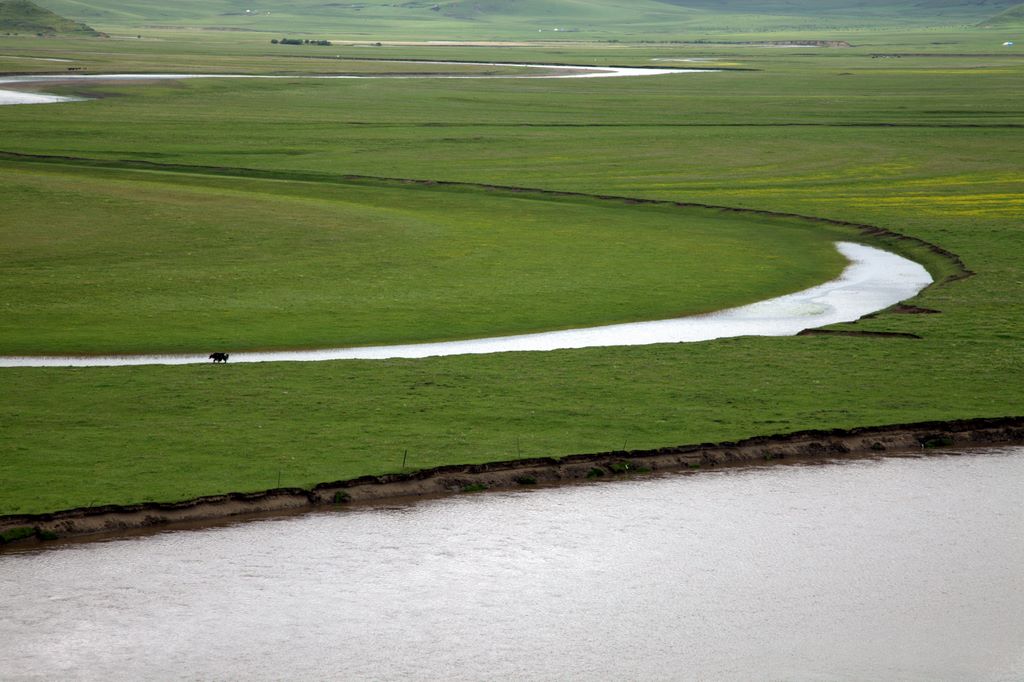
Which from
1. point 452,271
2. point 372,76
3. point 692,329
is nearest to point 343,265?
point 452,271

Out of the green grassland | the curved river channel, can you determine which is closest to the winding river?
the green grassland

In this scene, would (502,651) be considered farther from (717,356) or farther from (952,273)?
(952,273)

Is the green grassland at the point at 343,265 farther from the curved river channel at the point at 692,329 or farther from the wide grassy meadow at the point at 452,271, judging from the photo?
the curved river channel at the point at 692,329

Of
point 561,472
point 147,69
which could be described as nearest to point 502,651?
point 561,472

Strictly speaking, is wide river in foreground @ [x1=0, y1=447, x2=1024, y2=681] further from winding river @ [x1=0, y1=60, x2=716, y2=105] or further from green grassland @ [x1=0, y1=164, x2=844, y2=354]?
winding river @ [x1=0, y1=60, x2=716, y2=105]

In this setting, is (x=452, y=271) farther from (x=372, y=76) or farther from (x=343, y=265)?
(x=372, y=76)

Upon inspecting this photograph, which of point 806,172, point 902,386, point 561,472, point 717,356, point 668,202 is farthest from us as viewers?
point 806,172
